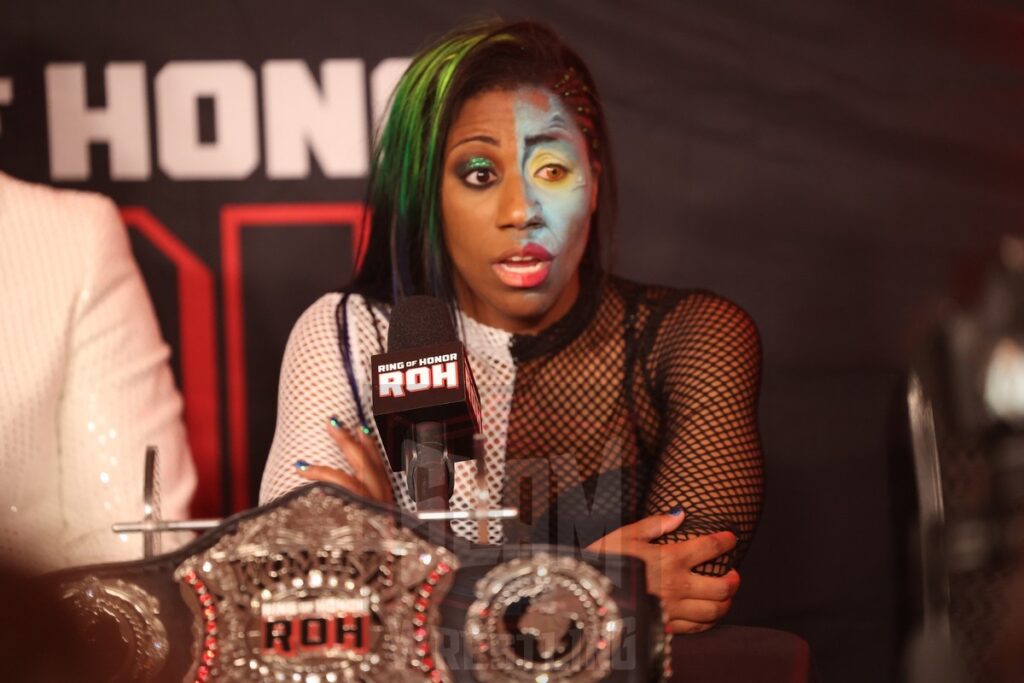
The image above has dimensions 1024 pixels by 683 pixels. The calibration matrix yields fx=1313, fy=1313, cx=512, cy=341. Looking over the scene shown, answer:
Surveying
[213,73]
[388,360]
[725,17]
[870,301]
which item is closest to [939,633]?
[870,301]

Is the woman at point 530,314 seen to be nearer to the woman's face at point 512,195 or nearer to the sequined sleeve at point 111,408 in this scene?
the woman's face at point 512,195

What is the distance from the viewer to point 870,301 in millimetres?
2482

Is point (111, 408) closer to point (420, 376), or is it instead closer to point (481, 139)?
point (481, 139)

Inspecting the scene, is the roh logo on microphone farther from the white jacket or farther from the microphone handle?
the white jacket

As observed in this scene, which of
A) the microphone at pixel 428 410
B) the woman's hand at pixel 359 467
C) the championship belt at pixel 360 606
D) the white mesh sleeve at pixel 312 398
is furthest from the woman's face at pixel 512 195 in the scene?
the championship belt at pixel 360 606

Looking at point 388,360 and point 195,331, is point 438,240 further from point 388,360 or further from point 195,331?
point 388,360

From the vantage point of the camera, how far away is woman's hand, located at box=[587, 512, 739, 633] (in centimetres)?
164

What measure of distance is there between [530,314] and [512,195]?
0.63 ft

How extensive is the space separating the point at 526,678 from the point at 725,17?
164 centimetres

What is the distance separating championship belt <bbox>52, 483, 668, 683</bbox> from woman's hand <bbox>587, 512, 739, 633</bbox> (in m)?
0.48

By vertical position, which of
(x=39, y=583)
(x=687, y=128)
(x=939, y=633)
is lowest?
Result: (x=939, y=633)

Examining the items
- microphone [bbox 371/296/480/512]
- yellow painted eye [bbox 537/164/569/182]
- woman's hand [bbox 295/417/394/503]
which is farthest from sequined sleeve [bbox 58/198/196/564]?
microphone [bbox 371/296/480/512]

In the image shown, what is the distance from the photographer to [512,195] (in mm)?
2002

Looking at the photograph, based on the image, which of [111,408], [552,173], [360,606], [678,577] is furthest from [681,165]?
[360,606]
